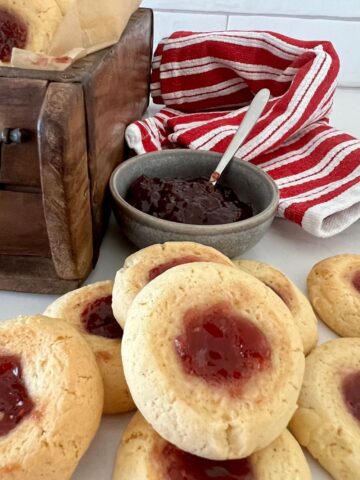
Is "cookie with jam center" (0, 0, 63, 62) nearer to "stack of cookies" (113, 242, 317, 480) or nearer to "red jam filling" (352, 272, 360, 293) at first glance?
"stack of cookies" (113, 242, 317, 480)

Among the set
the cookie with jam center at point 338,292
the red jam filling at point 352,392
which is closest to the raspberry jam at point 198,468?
the red jam filling at point 352,392

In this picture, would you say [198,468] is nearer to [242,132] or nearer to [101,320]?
[101,320]

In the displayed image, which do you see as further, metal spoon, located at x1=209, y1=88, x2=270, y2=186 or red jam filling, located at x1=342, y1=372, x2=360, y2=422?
metal spoon, located at x1=209, y1=88, x2=270, y2=186

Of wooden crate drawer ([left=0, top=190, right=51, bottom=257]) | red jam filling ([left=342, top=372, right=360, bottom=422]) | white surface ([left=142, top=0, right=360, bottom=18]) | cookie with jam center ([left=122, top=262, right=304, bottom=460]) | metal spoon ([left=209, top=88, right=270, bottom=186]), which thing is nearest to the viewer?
cookie with jam center ([left=122, top=262, right=304, bottom=460])

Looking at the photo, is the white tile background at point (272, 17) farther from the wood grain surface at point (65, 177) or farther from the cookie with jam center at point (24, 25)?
the wood grain surface at point (65, 177)

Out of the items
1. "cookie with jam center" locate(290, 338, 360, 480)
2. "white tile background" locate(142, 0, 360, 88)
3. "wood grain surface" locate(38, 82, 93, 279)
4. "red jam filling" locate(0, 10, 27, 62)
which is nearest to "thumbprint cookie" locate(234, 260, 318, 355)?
"cookie with jam center" locate(290, 338, 360, 480)

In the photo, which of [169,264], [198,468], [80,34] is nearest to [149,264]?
[169,264]

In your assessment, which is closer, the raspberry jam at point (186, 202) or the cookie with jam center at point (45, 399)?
the cookie with jam center at point (45, 399)

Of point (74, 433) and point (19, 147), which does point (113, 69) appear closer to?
point (19, 147)
